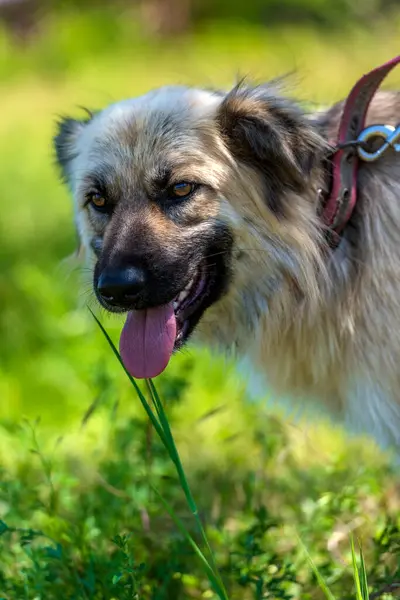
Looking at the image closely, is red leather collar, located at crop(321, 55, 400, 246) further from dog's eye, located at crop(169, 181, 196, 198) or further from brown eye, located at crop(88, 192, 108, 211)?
brown eye, located at crop(88, 192, 108, 211)

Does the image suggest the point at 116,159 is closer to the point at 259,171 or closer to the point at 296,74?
the point at 259,171

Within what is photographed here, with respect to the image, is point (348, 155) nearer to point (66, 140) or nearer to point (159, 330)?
point (159, 330)

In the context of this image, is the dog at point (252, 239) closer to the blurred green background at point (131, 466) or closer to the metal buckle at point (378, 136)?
the metal buckle at point (378, 136)

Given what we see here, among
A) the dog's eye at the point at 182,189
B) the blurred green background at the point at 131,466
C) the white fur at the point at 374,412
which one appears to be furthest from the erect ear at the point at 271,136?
the white fur at the point at 374,412

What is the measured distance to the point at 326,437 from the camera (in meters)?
4.39

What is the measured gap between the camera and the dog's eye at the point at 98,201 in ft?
10.1

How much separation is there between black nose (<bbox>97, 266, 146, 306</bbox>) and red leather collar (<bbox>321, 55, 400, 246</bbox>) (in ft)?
2.39

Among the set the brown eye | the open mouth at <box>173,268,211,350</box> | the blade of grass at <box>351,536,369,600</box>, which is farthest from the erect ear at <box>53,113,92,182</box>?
the blade of grass at <box>351,536,369,600</box>

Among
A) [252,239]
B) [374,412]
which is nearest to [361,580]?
[374,412]

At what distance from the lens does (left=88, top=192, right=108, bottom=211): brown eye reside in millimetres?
3080

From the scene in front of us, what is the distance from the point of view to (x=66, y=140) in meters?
3.55

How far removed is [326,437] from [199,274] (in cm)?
176

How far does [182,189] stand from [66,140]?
89 cm

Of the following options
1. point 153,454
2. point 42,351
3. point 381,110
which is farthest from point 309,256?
Result: point 42,351
